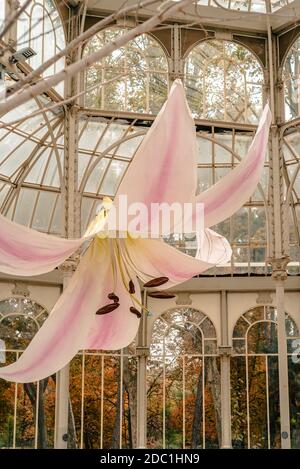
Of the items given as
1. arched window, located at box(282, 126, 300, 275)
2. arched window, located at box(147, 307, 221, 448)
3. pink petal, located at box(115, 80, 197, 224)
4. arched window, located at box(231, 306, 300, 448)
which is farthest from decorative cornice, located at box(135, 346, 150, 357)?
pink petal, located at box(115, 80, 197, 224)

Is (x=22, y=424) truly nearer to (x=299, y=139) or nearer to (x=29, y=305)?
(x=29, y=305)

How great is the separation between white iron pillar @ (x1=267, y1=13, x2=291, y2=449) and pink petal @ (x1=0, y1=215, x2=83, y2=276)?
1541 cm

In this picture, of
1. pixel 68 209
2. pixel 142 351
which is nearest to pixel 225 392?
pixel 142 351

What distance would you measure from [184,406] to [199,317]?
2.24 meters

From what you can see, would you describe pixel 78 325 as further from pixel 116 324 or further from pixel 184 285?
pixel 184 285

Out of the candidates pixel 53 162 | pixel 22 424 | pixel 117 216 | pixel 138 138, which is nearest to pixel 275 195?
pixel 138 138

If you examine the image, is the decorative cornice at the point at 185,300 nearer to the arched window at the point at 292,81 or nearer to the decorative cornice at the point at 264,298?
the decorative cornice at the point at 264,298

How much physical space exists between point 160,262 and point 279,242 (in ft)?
52.0

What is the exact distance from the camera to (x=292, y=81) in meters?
20.2

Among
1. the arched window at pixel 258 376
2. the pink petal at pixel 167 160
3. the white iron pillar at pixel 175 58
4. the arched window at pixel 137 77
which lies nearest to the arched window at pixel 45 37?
the arched window at pixel 137 77

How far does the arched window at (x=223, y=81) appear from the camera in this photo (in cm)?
2033

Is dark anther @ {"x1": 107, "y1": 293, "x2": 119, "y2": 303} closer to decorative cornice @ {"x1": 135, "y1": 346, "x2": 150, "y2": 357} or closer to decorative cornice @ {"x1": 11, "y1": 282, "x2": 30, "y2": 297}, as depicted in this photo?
decorative cornice @ {"x1": 11, "y1": 282, "x2": 30, "y2": 297}

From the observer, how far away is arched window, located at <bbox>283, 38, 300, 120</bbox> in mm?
20047
